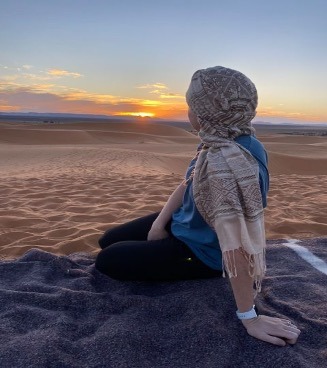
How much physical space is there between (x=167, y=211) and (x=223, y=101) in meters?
0.94

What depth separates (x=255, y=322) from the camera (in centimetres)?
219

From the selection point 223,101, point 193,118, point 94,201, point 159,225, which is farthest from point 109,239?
point 94,201

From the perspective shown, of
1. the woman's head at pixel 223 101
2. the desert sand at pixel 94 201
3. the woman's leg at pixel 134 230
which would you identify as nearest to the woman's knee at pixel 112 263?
the woman's leg at pixel 134 230

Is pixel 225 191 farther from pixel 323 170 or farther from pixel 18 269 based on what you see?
pixel 323 170

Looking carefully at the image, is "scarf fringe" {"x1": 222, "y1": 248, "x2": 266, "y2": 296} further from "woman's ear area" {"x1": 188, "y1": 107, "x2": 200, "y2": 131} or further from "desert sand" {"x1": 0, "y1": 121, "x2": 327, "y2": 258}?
"desert sand" {"x1": 0, "y1": 121, "x2": 327, "y2": 258}

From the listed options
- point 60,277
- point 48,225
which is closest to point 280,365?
point 60,277

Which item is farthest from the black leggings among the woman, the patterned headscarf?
the patterned headscarf

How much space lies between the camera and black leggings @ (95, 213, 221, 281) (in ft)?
8.70

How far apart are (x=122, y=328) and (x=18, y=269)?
125cm

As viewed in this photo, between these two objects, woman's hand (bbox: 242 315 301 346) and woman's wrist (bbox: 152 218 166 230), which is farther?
woman's wrist (bbox: 152 218 166 230)

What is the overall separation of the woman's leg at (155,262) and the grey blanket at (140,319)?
90 mm

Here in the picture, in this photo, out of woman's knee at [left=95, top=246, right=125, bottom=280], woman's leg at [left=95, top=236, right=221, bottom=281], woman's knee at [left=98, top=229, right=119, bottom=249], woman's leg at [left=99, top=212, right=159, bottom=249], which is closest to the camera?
woman's leg at [left=95, top=236, right=221, bottom=281]

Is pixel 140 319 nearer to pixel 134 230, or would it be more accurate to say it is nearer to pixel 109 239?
pixel 134 230

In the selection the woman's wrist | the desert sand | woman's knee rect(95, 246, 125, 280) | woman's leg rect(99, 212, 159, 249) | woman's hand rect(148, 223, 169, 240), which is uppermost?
the woman's wrist
